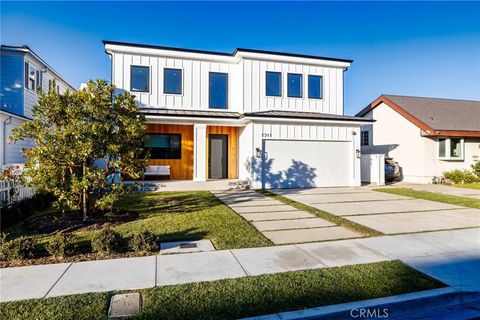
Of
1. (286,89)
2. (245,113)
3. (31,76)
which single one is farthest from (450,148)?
(31,76)

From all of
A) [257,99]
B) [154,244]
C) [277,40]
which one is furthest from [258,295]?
[277,40]

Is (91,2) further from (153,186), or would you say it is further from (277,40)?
(277,40)

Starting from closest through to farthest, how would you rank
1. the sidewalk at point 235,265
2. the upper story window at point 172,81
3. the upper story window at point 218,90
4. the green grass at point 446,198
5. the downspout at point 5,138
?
the sidewalk at point 235,265 < the green grass at point 446,198 < the downspout at point 5,138 < the upper story window at point 172,81 < the upper story window at point 218,90

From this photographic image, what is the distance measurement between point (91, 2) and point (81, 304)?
12655 millimetres

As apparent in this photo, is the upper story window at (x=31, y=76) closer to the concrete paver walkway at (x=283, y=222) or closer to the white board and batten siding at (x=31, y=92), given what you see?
the white board and batten siding at (x=31, y=92)

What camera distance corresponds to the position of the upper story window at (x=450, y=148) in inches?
641

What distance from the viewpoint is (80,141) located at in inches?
244

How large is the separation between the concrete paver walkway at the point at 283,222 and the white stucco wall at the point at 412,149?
1147cm

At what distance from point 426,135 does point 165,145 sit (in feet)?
49.2

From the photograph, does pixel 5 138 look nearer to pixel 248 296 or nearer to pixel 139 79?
pixel 139 79

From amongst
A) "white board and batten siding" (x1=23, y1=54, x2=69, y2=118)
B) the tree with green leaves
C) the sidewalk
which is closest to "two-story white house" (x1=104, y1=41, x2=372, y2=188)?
"white board and batten siding" (x1=23, y1=54, x2=69, y2=118)

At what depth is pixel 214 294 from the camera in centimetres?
331

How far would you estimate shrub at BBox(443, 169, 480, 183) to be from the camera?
15945 millimetres

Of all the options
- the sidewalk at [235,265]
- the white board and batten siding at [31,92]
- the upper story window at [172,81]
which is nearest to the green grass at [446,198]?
the sidewalk at [235,265]
